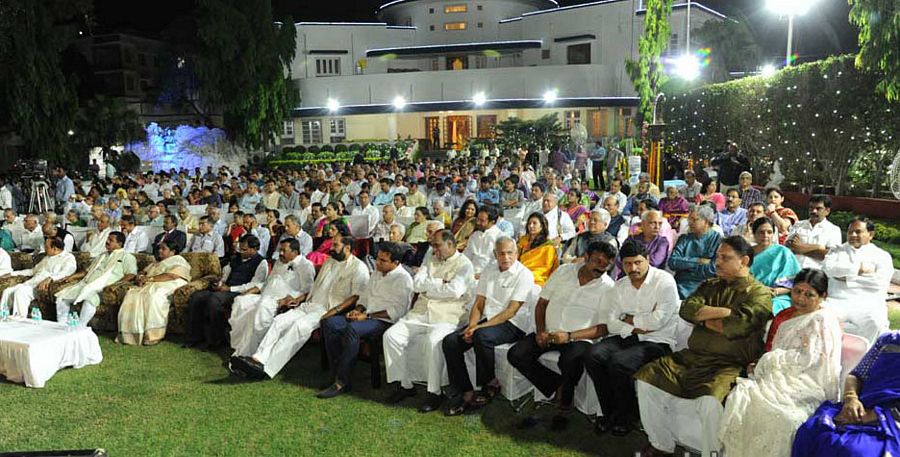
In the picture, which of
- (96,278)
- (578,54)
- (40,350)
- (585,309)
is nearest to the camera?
(585,309)

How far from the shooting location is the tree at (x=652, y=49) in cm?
2206

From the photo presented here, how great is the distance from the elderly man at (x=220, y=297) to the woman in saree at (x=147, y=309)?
310 mm

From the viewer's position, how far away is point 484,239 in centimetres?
762

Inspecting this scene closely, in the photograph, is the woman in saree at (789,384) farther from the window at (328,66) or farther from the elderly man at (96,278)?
the window at (328,66)

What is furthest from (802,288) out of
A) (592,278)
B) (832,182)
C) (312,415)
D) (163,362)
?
(832,182)

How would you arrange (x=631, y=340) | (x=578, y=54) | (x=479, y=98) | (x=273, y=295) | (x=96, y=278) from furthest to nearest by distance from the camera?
(x=578, y=54)
(x=479, y=98)
(x=96, y=278)
(x=273, y=295)
(x=631, y=340)

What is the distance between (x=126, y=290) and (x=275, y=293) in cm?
214

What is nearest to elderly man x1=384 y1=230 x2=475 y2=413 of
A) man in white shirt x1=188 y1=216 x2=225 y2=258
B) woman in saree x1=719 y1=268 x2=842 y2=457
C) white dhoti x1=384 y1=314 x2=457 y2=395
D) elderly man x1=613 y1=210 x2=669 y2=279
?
white dhoti x1=384 y1=314 x2=457 y2=395

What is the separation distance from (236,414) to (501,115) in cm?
3004

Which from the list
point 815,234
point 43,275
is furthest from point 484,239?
point 43,275

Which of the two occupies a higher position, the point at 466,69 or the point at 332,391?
the point at 466,69

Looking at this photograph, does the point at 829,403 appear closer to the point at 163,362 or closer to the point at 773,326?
the point at 773,326

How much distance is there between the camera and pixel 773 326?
13.5 feet

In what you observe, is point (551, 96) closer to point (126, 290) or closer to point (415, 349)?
point (126, 290)
